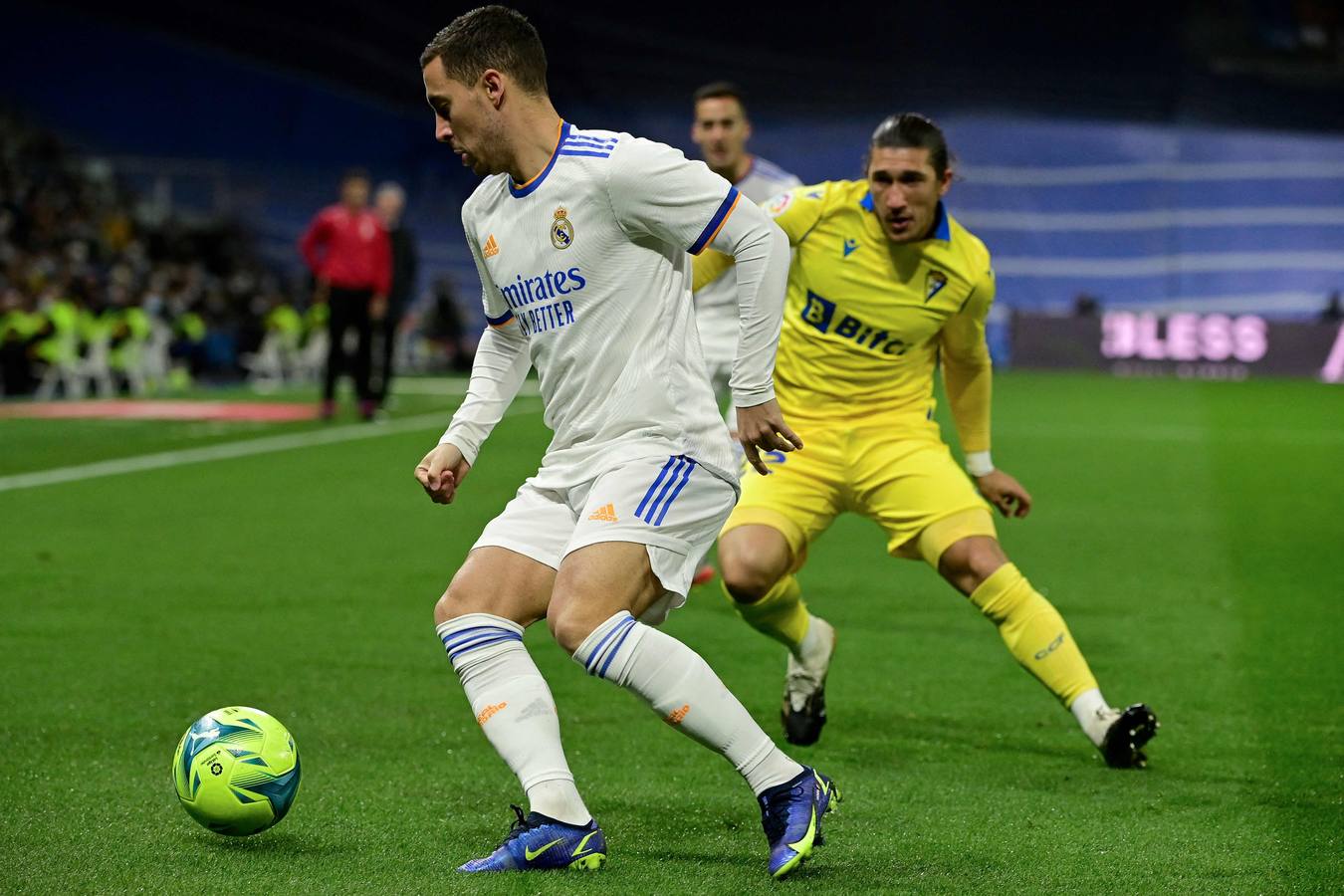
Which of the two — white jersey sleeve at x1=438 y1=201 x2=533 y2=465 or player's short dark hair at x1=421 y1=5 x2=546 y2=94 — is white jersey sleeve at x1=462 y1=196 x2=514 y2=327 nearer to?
white jersey sleeve at x1=438 y1=201 x2=533 y2=465

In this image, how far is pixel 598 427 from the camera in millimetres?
4117

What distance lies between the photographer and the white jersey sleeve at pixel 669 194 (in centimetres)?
392

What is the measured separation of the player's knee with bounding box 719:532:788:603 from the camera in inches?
211

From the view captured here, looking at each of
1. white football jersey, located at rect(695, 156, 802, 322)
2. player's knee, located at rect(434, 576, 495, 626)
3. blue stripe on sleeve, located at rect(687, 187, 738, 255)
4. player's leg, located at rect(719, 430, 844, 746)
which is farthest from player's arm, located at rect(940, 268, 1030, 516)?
white football jersey, located at rect(695, 156, 802, 322)

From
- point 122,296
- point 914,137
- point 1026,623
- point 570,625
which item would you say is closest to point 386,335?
point 122,296

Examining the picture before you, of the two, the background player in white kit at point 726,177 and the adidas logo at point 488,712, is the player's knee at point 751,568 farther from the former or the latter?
the background player in white kit at point 726,177

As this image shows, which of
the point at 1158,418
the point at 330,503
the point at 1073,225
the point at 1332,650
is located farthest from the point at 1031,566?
the point at 1073,225

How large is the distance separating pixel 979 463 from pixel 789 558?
2.50 ft

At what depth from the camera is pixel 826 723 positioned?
5664 millimetres

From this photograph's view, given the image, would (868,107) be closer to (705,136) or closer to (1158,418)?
(1158,418)

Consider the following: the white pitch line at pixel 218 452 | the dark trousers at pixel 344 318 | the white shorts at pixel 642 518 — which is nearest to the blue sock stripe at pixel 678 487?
the white shorts at pixel 642 518

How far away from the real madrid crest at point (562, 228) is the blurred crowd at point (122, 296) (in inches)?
732

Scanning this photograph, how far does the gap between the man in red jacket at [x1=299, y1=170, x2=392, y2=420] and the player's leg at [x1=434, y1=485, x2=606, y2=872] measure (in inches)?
517

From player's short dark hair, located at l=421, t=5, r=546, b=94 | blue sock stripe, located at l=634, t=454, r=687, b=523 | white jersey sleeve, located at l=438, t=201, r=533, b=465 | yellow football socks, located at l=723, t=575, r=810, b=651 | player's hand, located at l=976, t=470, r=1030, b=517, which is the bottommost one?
Result: yellow football socks, located at l=723, t=575, r=810, b=651
